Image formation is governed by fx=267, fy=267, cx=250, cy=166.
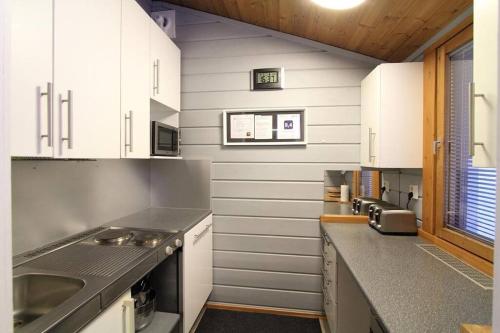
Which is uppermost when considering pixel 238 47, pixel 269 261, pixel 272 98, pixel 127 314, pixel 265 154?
pixel 238 47

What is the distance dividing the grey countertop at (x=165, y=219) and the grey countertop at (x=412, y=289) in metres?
1.08

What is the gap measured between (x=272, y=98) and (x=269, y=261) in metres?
1.50

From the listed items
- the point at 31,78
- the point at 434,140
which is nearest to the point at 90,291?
the point at 31,78

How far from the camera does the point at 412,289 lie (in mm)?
1119

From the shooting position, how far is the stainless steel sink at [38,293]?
3.54 ft

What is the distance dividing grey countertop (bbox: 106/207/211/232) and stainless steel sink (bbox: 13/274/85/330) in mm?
727

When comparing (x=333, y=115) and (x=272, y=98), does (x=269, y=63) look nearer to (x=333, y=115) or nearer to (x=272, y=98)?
(x=272, y=98)

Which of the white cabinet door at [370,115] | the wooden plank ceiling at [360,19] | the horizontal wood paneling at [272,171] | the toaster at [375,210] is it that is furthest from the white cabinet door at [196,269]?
the wooden plank ceiling at [360,19]

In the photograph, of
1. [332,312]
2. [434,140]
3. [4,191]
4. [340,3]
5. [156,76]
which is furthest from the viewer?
[156,76]

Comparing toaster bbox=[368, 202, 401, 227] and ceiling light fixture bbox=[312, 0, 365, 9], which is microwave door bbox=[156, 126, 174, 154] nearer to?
ceiling light fixture bbox=[312, 0, 365, 9]

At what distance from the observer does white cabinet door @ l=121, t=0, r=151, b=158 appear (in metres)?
1.57

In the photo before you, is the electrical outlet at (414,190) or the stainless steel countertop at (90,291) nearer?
the stainless steel countertop at (90,291)

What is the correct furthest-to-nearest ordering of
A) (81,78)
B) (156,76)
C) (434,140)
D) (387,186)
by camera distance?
(387,186), (156,76), (434,140), (81,78)

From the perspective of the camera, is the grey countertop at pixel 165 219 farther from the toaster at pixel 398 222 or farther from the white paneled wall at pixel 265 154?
the toaster at pixel 398 222
